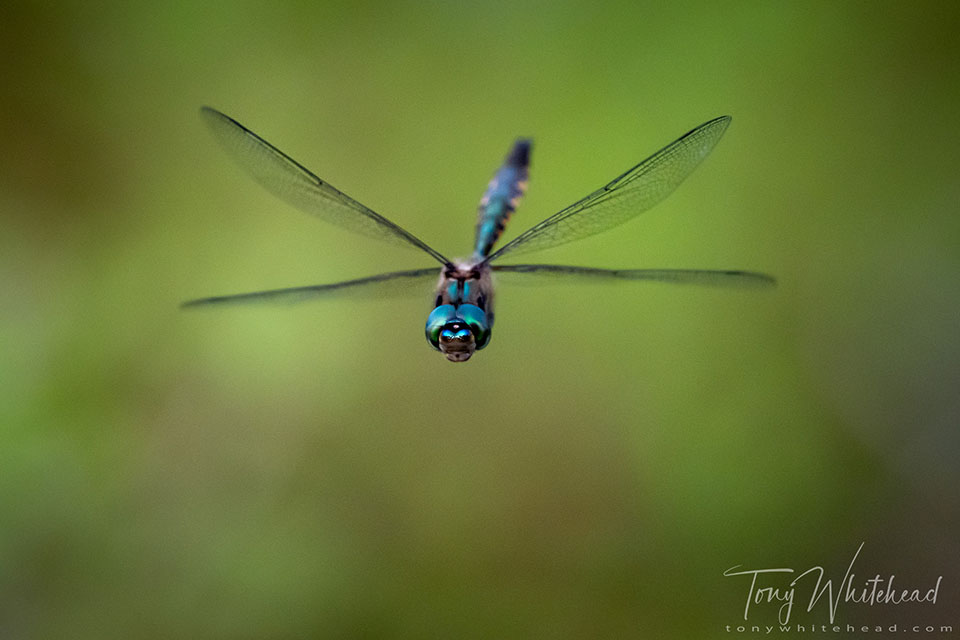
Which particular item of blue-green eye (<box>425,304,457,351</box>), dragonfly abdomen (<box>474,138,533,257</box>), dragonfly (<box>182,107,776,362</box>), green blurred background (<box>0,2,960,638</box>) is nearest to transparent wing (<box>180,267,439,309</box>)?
dragonfly (<box>182,107,776,362</box>)

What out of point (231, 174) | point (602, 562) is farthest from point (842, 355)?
point (231, 174)

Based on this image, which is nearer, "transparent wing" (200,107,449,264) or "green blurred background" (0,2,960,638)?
"transparent wing" (200,107,449,264)

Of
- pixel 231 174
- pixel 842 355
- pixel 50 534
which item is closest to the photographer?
pixel 50 534

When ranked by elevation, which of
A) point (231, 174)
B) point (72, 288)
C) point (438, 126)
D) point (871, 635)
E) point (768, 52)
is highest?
point (768, 52)

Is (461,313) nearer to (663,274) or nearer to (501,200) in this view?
(663,274)

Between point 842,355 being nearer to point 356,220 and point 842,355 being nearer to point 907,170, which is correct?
point 907,170

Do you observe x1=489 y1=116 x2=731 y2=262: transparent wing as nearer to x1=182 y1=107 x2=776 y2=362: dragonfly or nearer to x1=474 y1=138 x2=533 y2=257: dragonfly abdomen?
x1=182 y1=107 x2=776 y2=362: dragonfly

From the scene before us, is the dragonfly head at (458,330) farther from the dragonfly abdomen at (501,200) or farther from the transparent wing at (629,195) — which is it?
the dragonfly abdomen at (501,200)

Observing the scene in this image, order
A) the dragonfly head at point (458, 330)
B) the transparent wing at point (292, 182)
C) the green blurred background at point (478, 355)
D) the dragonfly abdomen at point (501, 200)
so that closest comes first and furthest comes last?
the dragonfly head at point (458, 330)
the transparent wing at point (292, 182)
the dragonfly abdomen at point (501, 200)
the green blurred background at point (478, 355)

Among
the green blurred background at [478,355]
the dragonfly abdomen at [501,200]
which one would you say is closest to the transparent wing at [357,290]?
the dragonfly abdomen at [501,200]
